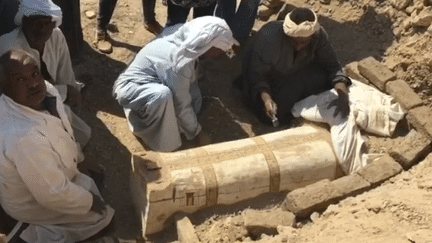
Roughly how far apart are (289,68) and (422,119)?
1.26 meters

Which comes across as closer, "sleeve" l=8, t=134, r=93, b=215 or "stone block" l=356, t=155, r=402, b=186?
"sleeve" l=8, t=134, r=93, b=215

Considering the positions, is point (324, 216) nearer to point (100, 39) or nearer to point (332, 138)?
point (332, 138)

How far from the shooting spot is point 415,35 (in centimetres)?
689

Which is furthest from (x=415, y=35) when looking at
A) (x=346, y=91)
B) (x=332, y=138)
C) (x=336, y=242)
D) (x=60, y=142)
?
(x=60, y=142)

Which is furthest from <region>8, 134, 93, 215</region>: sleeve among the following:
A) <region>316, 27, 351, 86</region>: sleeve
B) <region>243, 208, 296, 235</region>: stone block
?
<region>316, 27, 351, 86</region>: sleeve

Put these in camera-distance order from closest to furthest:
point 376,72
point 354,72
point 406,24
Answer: point 376,72
point 354,72
point 406,24

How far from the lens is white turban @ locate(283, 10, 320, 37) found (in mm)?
5707

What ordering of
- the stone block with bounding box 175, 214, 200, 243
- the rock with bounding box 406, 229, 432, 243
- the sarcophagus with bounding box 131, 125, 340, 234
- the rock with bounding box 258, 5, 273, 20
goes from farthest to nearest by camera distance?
the rock with bounding box 258, 5, 273, 20 → the sarcophagus with bounding box 131, 125, 340, 234 → the stone block with bounding box 175, 214, 200, 243 → the rock with bounding box 406, 229, 432, 243

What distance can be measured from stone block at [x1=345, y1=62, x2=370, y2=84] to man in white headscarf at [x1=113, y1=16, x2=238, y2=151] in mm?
1513

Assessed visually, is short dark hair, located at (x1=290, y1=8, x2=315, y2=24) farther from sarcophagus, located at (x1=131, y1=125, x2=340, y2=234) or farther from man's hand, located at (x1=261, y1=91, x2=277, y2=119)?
sarcophagus, located at (x1=131, y1=125, x2=340, y2=234)

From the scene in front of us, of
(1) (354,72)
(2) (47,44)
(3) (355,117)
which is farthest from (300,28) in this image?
(2) (47,44)

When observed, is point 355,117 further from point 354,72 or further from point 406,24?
point 406,24

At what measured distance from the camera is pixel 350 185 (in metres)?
5.33

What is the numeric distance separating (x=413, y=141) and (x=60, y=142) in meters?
3.00
